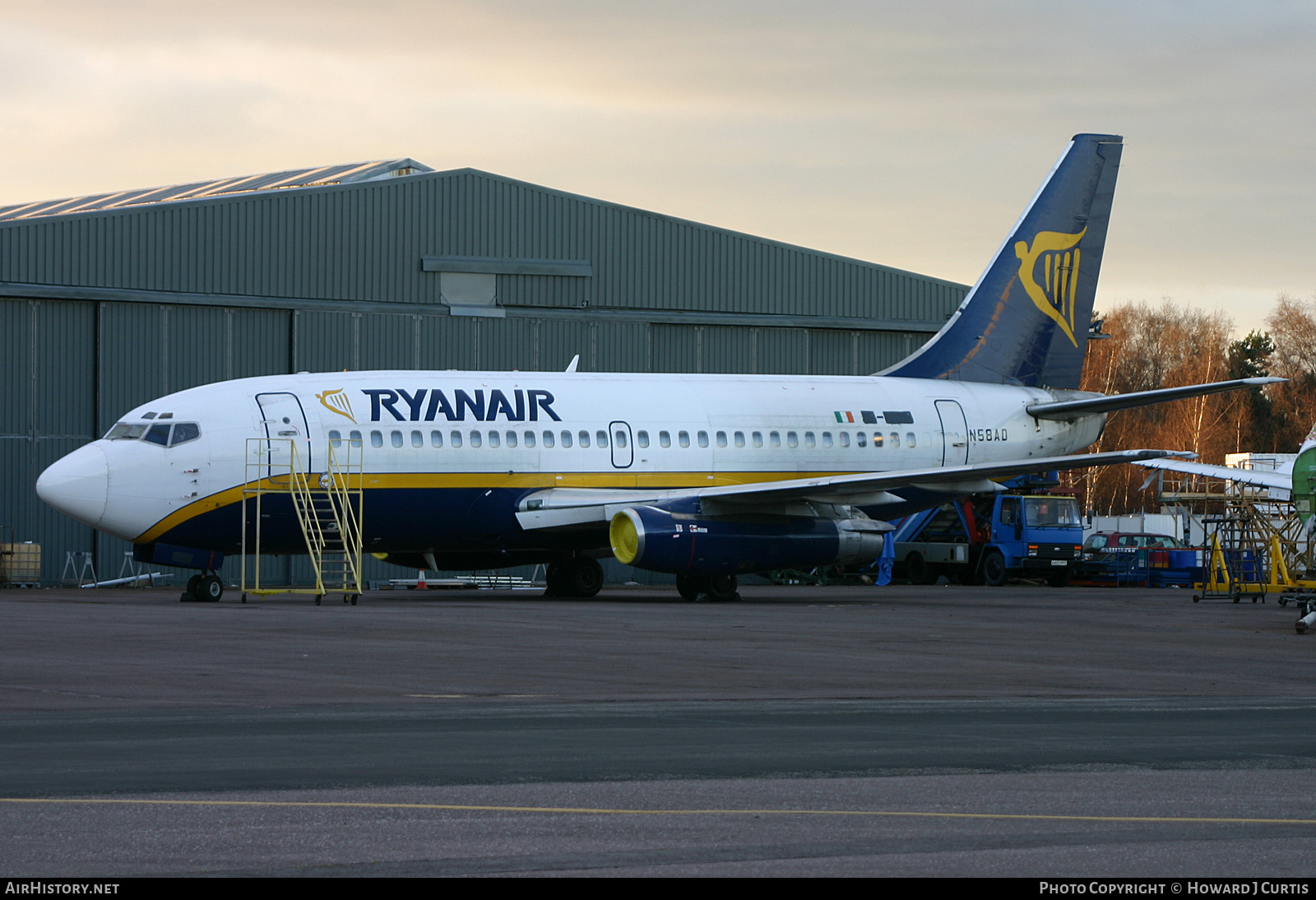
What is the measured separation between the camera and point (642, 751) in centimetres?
1056

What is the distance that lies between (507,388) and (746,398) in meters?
4.98

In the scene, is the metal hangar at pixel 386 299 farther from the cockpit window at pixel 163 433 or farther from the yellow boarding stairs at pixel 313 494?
the yellow boarding stairs at pixel 313 494

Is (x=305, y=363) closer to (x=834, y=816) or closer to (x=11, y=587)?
A: (x=11, y=587)

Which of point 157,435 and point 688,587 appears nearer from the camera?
point 157,435

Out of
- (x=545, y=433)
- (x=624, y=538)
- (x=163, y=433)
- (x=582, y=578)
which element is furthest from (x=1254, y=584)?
(x=163, y=433)

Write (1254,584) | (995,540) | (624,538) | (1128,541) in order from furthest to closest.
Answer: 1. (1128,541)
2. (995,540)
3. (1254,584)
4. (624,538)

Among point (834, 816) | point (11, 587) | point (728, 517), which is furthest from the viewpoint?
point (11, 587)

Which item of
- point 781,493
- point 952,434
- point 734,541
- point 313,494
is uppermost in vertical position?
point 952,434

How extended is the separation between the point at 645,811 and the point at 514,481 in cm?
2167

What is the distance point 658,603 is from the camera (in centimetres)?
2955

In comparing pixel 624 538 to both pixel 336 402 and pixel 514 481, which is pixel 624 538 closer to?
pixel 514 481

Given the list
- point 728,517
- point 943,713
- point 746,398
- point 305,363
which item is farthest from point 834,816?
point 305,363

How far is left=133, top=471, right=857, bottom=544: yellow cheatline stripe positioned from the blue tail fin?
4824 mm

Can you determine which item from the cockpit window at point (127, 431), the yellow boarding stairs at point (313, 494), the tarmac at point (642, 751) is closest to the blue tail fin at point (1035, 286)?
the yellow boarding stairs at point (313, 494)
